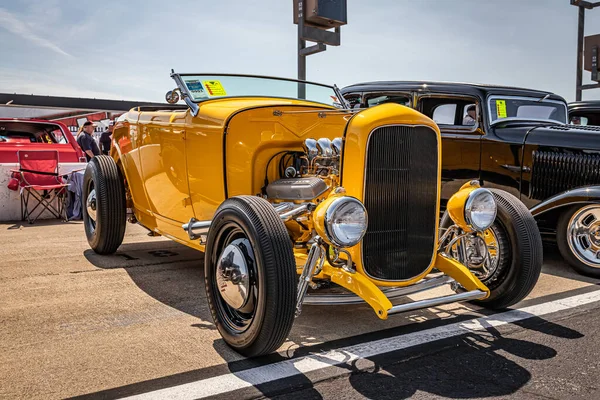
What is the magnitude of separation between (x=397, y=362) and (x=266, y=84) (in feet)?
9.05

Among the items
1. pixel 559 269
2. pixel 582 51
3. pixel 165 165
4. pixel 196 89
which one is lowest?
pixel 559 269

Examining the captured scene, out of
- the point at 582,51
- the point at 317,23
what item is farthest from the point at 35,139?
the point at 582,51

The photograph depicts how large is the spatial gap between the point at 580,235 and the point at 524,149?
3.58 ft

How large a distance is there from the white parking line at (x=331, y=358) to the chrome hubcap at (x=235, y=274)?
41 centimetres

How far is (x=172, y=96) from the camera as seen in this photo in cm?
432

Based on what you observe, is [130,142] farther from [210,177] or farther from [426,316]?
[426,316]

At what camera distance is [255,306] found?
2902mm

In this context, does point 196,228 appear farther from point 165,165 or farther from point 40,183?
point 40,183

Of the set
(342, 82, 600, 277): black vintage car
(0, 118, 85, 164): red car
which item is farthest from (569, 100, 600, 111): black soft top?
(0, 118, 85, 164): red car

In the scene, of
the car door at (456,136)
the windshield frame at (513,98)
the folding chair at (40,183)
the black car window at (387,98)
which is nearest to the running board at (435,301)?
the car door at (456,136)

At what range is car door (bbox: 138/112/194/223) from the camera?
14.1 ft

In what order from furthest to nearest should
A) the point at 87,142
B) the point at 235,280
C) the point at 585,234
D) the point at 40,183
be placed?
1. the point at 87,142
2. the point at 40,183
3. the point at 585,234
4. the point at 235,280

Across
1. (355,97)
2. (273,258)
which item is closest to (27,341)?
(273,258)

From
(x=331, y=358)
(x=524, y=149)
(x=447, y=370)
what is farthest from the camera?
(x=524, y=149)
